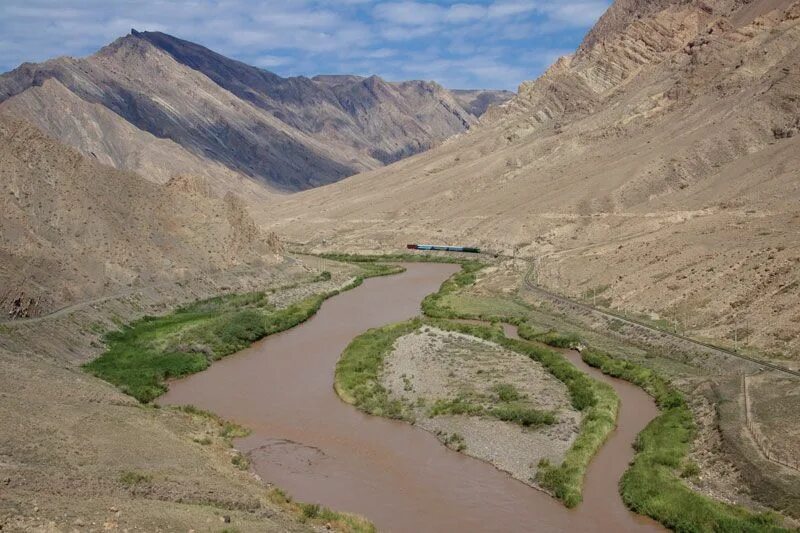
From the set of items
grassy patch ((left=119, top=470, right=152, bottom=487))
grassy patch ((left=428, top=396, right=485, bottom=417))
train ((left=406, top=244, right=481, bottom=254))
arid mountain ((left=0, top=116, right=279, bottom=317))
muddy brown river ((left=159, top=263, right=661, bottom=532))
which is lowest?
muddy brown river ((left=159, top=263, right=661, bottom=532))

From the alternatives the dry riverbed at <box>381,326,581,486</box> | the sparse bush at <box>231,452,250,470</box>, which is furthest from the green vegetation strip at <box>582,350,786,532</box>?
the sparse bush at <box>231,452,250,470</box>

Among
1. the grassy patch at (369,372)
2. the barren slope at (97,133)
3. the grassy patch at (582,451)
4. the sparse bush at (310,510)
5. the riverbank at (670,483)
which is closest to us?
the riverbank at (670,483)

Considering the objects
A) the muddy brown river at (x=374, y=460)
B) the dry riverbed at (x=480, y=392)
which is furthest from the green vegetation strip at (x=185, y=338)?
the dry riverbed at (x=480, y=392)

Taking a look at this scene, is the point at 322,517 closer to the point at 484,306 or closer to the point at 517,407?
the point at 517,407

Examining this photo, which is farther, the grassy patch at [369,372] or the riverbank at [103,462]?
the grassy patch at [369,372]

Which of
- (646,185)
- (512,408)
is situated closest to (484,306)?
(512,408)

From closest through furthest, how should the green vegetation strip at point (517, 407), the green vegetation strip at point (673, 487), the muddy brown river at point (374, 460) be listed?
the green vegetation strip at point (673, 487) < the muddy brown river at point (374, 460) < the green vegetation strip at point (517, 407)

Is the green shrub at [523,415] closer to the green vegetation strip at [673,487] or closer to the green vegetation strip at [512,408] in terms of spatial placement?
the green vegetation strip at [512,408]

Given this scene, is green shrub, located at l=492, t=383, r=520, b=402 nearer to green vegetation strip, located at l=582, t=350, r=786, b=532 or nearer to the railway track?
green vegetation strip, located at l=582, t=350, r=786, b=532
